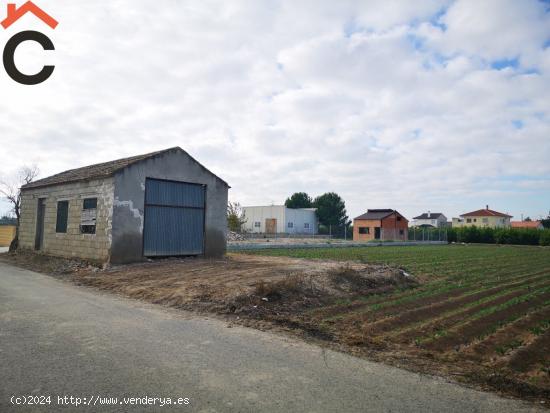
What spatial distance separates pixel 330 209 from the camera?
77.6 m

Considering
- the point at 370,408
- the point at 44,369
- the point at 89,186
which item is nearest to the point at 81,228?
the point at 89,186

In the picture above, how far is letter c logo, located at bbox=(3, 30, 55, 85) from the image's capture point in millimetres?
10562

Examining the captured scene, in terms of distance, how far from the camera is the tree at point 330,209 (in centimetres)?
7738

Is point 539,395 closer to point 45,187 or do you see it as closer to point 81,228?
point 81,228

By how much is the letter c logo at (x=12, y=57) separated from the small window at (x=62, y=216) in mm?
8858

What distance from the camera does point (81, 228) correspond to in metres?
17.5

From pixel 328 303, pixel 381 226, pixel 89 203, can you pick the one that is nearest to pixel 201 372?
pixel 328 303

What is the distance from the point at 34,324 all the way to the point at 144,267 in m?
8.32

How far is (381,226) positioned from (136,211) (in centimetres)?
4230

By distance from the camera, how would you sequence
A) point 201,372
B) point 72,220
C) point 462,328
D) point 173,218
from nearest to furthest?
point 201,372 < point 462,328 < point 173,218 < point 72,220

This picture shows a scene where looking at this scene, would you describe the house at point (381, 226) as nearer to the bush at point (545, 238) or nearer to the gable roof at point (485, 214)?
the bush at point (545, 238)

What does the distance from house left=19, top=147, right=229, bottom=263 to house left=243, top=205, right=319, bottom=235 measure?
45.7m

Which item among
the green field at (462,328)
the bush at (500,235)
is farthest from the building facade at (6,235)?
the bush at (500,235)

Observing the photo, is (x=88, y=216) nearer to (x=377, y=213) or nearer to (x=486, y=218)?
(x=377, y=213)
